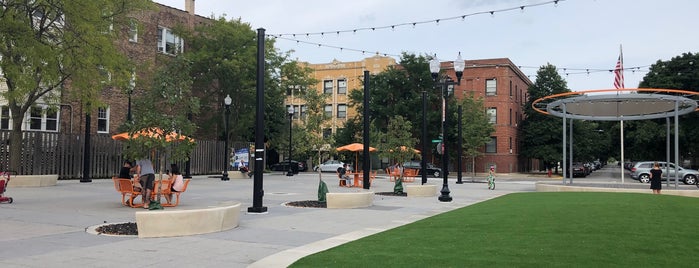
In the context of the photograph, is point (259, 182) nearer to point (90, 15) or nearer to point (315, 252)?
point (315, 252)

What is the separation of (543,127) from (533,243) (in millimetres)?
48354

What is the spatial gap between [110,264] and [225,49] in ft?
114

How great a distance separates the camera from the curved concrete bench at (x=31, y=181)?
2128cm

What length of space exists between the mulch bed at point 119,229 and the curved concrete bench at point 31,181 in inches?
526

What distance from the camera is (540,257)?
7.16 m

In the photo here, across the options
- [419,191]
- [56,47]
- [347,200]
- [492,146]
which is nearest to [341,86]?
[492,146]

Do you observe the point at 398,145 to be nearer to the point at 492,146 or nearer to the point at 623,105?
the point at 623,105

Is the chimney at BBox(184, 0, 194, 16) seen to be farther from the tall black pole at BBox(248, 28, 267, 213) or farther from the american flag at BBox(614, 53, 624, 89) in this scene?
the tall black pole at BBox(248, 28, 267, 213)

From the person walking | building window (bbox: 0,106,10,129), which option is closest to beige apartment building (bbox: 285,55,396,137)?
building window (bbox: 0,106,10,129)

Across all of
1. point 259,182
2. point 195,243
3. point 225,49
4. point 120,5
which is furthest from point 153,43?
point 195,243

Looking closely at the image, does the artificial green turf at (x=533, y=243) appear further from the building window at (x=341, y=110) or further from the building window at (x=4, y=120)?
the building window at (x=341, y=110)

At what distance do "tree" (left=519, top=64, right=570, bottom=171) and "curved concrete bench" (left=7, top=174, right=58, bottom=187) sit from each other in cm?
4343

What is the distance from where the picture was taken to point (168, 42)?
41031mm

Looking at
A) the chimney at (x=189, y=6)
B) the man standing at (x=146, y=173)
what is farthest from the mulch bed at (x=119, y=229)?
the chimney at (x=189, y=6)
